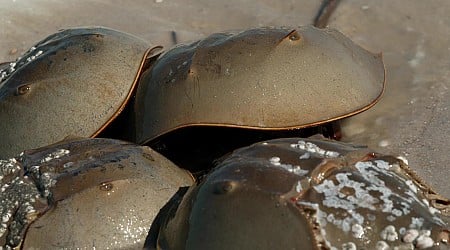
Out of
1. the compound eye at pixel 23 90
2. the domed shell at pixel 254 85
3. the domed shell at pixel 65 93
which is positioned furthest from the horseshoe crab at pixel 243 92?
the compound eye at pixel 23 90

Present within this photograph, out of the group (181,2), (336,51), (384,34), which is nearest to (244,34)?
(336,51)

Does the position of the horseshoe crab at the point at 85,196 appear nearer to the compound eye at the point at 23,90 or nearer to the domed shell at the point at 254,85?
the domed shell at the point at 254,85

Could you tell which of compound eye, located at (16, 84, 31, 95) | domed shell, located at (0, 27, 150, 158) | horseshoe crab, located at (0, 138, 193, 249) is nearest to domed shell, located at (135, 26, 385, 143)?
domed shell, located at (0, 27, 150, 158)

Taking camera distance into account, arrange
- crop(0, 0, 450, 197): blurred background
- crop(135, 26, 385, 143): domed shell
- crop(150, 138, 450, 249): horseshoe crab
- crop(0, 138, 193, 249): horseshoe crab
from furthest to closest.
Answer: crop(0, 0, 450, 197): blurred background → crop(135, 26, 385, 143): domed shell → crop(0, 138, 193, 249): horseshoe crab → crop(150, 138, 450, 249): horseshoe crab

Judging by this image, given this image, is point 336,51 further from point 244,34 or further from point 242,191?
point 242,191

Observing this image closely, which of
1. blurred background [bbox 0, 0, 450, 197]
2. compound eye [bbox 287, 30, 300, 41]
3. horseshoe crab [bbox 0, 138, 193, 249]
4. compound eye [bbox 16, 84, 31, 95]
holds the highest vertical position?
compound eye [bbox 287, 30, 300, 41]

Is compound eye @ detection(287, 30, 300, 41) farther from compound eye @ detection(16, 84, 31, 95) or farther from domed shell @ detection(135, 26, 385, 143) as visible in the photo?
compound eye @ detection(16, 84, 31, 95)

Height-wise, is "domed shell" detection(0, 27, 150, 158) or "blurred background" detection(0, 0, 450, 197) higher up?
"domed shell" detection(0, 27, 150, 158)
